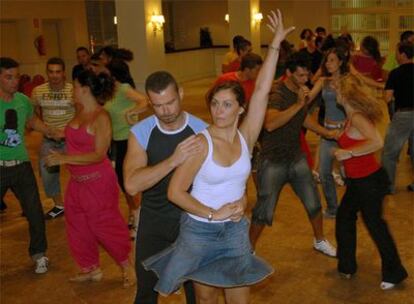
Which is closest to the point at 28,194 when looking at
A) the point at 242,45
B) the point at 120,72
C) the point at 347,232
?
the point at 120,72

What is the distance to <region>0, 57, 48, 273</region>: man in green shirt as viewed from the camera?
4230 millimetres

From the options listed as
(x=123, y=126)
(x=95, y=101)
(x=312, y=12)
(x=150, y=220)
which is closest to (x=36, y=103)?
(x=123, y=126)

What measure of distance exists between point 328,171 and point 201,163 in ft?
9.58

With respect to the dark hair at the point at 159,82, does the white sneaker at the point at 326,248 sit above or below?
below

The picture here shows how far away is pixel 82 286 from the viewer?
4203 mm

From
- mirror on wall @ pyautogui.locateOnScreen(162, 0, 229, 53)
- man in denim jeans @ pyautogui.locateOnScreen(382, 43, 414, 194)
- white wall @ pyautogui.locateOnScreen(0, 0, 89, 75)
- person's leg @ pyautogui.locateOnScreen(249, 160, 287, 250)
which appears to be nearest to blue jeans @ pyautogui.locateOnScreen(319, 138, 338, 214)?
man in denim jeans @ pyautogui.locateOnScreen(382, 43, 414, 194)

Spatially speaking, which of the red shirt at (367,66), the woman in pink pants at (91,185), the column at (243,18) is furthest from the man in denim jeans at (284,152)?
the column at (243,18)

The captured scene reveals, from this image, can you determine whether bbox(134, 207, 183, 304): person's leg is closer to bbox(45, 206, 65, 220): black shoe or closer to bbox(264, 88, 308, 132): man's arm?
bbox(264, 88, 308, 132): man's arm

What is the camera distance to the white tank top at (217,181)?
2.48 meters

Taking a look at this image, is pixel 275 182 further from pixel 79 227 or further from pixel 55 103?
pixel 55 103

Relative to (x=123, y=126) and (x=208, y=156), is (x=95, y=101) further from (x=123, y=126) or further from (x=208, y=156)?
(x=208, y=156)

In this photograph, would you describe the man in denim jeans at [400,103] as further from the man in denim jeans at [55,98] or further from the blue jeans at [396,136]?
the man in denim jeans at [55,98]

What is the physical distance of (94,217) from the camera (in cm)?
402

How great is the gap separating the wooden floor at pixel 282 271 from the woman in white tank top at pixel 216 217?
4.22 feet
